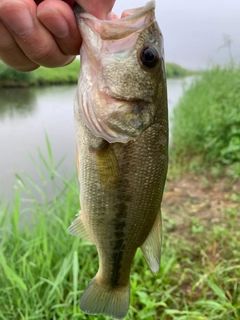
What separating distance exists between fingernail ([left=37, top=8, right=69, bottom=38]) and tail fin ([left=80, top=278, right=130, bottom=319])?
A: 1.07m

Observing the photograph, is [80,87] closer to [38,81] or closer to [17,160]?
[17,160]

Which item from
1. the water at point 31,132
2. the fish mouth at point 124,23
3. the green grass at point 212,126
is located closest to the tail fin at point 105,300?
the fish mouth at point 124,23

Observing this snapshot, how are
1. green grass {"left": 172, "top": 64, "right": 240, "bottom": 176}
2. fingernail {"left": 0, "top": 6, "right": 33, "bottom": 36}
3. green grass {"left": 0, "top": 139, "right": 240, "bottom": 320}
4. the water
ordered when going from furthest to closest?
the water
green grass {"left": 172, "top": 64, "right": 240, "bottom": 176}
green grass {"left": 0, "top": 139, "right": 240, "bottom": 320}
fingernail {"left": 0, "top": 6, "right": 33, "bottom": 36}

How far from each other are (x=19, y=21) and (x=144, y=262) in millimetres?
2390

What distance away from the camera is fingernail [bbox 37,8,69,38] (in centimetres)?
122

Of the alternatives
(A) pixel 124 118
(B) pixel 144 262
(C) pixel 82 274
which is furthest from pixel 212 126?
(A) pixel 124 118

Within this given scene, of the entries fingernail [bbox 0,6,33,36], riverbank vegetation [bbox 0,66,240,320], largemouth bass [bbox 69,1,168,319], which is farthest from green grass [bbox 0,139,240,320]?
fingernail [bbox 0,6,33,36]

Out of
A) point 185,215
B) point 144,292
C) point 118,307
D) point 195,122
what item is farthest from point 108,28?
point 195,122

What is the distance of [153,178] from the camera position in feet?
4.64

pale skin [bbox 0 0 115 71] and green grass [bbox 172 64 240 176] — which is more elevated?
green grass [bbox 172 64 240 176]

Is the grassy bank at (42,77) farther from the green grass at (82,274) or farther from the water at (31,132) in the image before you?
the green grass at (82,274)

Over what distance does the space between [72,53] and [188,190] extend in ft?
12.2

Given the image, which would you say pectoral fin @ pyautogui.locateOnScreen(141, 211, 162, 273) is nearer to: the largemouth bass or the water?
the largemouth bass

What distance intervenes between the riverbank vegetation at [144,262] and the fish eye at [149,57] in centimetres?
174
